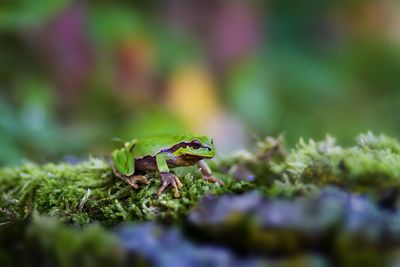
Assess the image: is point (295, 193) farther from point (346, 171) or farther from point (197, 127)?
point (197, 127)

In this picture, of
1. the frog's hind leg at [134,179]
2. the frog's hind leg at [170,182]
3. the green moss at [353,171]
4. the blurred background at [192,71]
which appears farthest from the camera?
the blurred background at [192,71]

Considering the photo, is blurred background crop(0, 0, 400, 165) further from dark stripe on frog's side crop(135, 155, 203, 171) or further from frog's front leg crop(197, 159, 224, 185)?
frog's front leg crop(197, 159, 224, 185)

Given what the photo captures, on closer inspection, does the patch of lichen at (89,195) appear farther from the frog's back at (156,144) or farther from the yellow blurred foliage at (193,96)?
the yellow blurred foliage at (193,96)

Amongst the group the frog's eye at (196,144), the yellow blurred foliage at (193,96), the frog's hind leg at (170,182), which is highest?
the yellow blurred foliage at (193,96)

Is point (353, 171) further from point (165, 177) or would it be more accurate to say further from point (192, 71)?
point (192, 71)

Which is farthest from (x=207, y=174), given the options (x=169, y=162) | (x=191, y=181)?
(x=169, y=162)

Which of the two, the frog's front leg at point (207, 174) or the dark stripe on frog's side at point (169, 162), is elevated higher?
the dark stripe on frog's side at point (169, 162)

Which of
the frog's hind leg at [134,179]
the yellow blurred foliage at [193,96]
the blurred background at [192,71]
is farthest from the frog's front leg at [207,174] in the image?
the yellow blurred foliage at [193,96]
